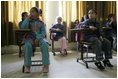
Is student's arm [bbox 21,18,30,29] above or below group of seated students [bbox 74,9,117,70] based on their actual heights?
above

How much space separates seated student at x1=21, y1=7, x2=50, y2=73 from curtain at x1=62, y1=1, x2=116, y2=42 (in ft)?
8.00

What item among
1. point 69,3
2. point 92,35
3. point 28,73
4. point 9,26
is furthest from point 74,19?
point 28,73

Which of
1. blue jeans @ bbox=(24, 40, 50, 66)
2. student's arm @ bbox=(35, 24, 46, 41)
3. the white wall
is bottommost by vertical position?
blue jeans @ bbox=(24, 40, 50, 66)

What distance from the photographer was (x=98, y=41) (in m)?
3.01

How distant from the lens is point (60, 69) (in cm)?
300

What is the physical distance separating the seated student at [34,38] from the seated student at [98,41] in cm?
76

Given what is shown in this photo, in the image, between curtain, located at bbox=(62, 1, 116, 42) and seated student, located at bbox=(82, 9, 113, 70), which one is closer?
seated student, located at bbox=(82, 9, 113, 70)

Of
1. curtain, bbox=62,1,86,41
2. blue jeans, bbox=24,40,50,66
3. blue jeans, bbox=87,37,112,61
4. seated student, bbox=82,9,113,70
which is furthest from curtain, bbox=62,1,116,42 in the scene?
blue jeans, bbox=24,40,50,66

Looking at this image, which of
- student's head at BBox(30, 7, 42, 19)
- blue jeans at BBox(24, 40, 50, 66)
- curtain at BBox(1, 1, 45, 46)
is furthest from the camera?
curtain at BBox(1, 1, 45, 46)

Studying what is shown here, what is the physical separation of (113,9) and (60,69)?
2.92 meters

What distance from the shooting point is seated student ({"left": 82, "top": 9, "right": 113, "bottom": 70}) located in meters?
2.99

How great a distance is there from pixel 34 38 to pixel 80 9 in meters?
2.72

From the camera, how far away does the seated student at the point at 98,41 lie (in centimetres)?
299

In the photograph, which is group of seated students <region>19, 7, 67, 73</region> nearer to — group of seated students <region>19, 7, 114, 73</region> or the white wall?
group of seated students <region>19, 7, 114, 73</region>
